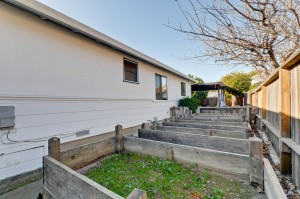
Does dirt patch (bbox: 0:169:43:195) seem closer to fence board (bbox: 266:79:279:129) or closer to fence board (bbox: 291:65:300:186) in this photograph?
fence board (bbox: 291:65:300:186)

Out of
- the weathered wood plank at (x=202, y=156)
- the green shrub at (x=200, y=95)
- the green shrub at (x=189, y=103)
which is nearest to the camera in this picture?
the weathered wood plank at (x=202, y=156)

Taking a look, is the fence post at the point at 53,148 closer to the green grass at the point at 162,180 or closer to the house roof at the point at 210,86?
the green grass at the point at 162,180

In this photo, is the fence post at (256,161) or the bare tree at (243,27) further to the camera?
the bare tree at (243,27)

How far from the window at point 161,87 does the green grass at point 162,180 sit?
6649 millimetres

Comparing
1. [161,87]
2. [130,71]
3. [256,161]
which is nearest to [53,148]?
[256,161]

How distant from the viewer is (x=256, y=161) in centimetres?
204

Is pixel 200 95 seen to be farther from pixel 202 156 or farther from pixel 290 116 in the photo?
pixel 202 156

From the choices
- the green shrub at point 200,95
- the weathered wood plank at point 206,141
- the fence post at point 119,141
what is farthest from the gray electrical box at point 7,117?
the green shrub at point 200,95

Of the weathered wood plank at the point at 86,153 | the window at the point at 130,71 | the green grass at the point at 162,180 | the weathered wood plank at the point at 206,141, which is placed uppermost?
the window at the point at 130,71

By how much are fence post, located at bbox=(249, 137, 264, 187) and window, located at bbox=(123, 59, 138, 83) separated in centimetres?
557

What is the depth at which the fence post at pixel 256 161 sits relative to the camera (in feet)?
6.63

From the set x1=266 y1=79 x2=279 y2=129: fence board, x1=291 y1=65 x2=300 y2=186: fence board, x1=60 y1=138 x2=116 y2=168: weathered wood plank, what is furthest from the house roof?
x1=60 y1=138 x2=116 y2=168: weathered wood plank

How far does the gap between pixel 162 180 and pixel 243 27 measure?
13.6 feet

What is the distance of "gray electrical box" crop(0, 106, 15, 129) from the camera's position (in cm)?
312
